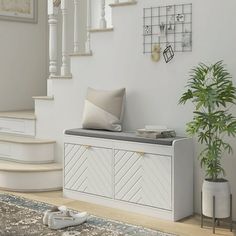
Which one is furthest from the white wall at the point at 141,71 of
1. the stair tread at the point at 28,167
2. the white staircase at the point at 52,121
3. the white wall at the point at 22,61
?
the white wall at the point at 22,61

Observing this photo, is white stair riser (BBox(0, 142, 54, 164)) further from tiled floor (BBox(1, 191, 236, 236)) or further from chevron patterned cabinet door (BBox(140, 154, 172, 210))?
chevron patterned cabinet door (BBox(140, 154, 172, 210))

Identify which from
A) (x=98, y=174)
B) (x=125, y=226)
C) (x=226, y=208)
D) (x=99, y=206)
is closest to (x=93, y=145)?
(x=98, y=174)

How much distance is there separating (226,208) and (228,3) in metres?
1.53

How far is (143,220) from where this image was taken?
3.60 metres

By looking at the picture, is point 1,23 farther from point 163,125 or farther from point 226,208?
point 226,208

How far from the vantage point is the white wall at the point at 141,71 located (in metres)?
3.62

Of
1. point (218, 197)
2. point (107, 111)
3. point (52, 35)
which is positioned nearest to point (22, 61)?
point (52, 35)

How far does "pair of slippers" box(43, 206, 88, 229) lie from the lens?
3316mm

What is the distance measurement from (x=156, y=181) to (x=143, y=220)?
0.31 m

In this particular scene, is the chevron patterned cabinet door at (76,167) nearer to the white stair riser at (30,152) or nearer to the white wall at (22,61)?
the white stair riser at (30,152)

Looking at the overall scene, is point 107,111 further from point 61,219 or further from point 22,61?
point 22,61

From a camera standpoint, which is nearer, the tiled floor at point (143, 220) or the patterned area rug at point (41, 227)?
the patterned area rug at point (41, 227)

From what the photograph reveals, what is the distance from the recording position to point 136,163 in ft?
12.3

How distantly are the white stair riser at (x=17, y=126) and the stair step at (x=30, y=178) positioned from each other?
60 cm
